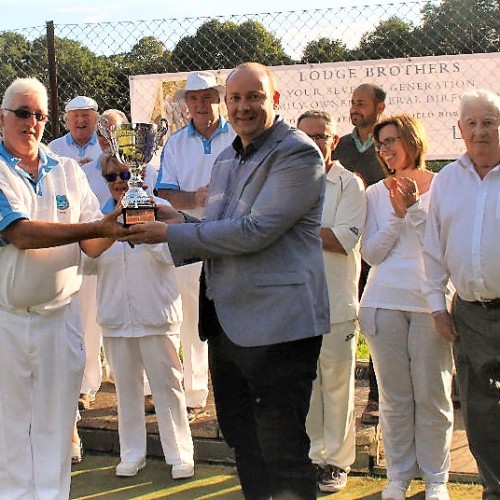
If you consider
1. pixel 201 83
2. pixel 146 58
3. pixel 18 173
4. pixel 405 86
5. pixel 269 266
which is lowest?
pixel 269 266

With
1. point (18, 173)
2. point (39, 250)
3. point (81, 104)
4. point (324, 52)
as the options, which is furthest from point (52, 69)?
point (39, 250)

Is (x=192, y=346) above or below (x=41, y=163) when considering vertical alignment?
below

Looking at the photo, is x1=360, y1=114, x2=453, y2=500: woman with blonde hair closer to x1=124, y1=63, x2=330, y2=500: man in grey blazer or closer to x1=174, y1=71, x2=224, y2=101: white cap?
x1=124, y1=63, x2=330, y2=500: man in grey blazer

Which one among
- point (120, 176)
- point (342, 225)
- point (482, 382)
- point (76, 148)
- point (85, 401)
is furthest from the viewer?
point (76, 148)

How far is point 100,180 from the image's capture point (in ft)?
17.9

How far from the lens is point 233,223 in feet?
10.8

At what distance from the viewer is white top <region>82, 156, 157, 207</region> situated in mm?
5332

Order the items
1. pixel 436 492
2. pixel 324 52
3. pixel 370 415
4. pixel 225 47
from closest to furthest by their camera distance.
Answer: pixel 436 492, pixel 370 415, pixel 324 52, pixel 225 47

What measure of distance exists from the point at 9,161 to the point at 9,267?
470mm

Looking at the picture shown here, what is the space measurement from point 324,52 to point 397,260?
2663 mm

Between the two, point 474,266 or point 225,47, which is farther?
point 225,47

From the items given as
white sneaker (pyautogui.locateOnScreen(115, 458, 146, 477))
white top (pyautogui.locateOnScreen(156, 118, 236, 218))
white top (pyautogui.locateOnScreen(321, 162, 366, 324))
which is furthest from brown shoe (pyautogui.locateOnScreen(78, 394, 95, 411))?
white top (pyautogui.locateOnScreen(321, 162, 366, 324))

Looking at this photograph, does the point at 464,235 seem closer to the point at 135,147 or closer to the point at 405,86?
the point at 135,147

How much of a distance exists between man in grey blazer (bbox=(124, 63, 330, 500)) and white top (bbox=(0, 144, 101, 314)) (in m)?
0.61
